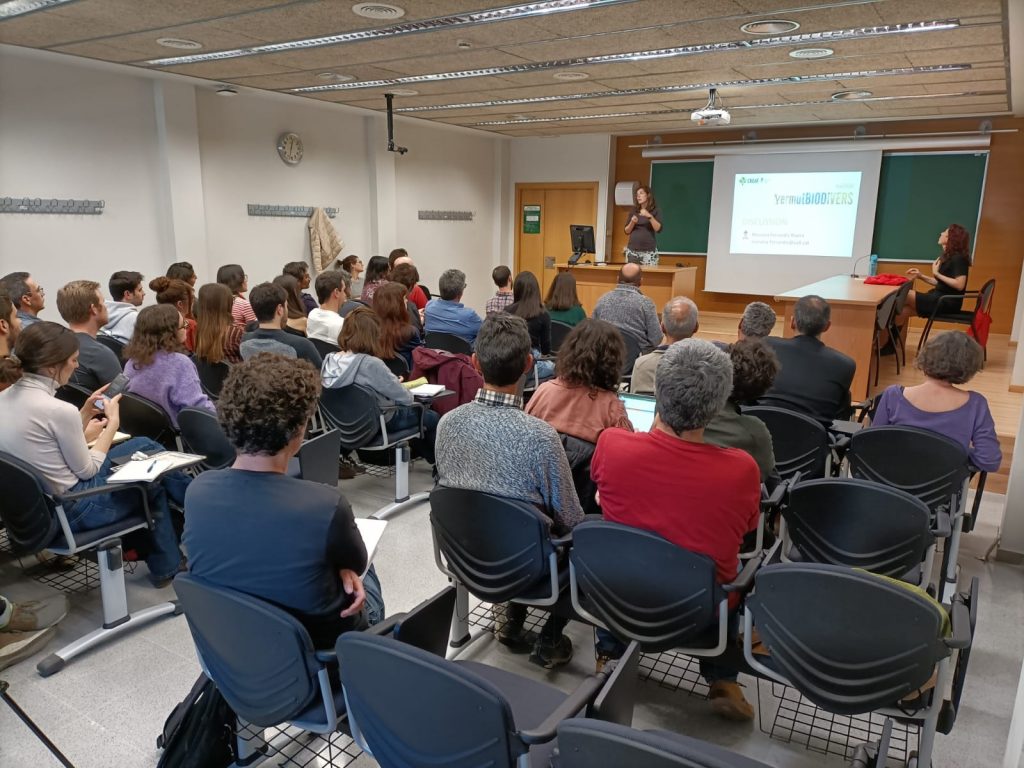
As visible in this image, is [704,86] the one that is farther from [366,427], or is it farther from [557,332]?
[366,427]

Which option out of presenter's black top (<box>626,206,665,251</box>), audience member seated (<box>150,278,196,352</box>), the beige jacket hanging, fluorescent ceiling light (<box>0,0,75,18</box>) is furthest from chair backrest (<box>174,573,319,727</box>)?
presenter's black top (<box>626,206,665,251</box>)

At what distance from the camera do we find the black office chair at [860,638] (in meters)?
1.53

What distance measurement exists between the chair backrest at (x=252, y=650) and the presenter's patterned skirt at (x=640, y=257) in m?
7.53

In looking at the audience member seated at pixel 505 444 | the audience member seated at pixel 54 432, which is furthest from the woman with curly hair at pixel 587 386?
the audience member seated at pixel 54 432

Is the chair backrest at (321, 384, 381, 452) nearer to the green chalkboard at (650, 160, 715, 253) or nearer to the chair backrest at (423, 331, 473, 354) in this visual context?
the chair backrest at (423, 331, 473, 354)

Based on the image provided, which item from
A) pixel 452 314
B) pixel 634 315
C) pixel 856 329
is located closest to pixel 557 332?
pixel 634 315

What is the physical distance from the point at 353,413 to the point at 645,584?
218 cm

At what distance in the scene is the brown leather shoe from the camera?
2184mm

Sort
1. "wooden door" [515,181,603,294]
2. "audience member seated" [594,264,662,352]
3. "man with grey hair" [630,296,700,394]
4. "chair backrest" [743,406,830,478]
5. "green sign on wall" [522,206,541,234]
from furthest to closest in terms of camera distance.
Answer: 1. "green sign on wall" [522,206,541,234]
2. "wooden door" [515,181,603,294]
3. "audience member seated" [594,264,662,352]
4. "man with grey hair" [630,296,700,394]
5. "chair backrest" [743,406,830,478]

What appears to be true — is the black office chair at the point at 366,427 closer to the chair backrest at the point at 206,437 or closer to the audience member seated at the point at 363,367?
the audience member seated at the point at 363,367

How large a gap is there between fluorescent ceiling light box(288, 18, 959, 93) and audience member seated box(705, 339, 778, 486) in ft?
10.8

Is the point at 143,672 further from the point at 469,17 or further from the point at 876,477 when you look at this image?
the point at 469,17

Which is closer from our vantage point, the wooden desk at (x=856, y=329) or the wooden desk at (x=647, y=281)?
the wooden desk at (x=856, y=329)

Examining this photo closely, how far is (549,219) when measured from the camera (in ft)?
38.3
